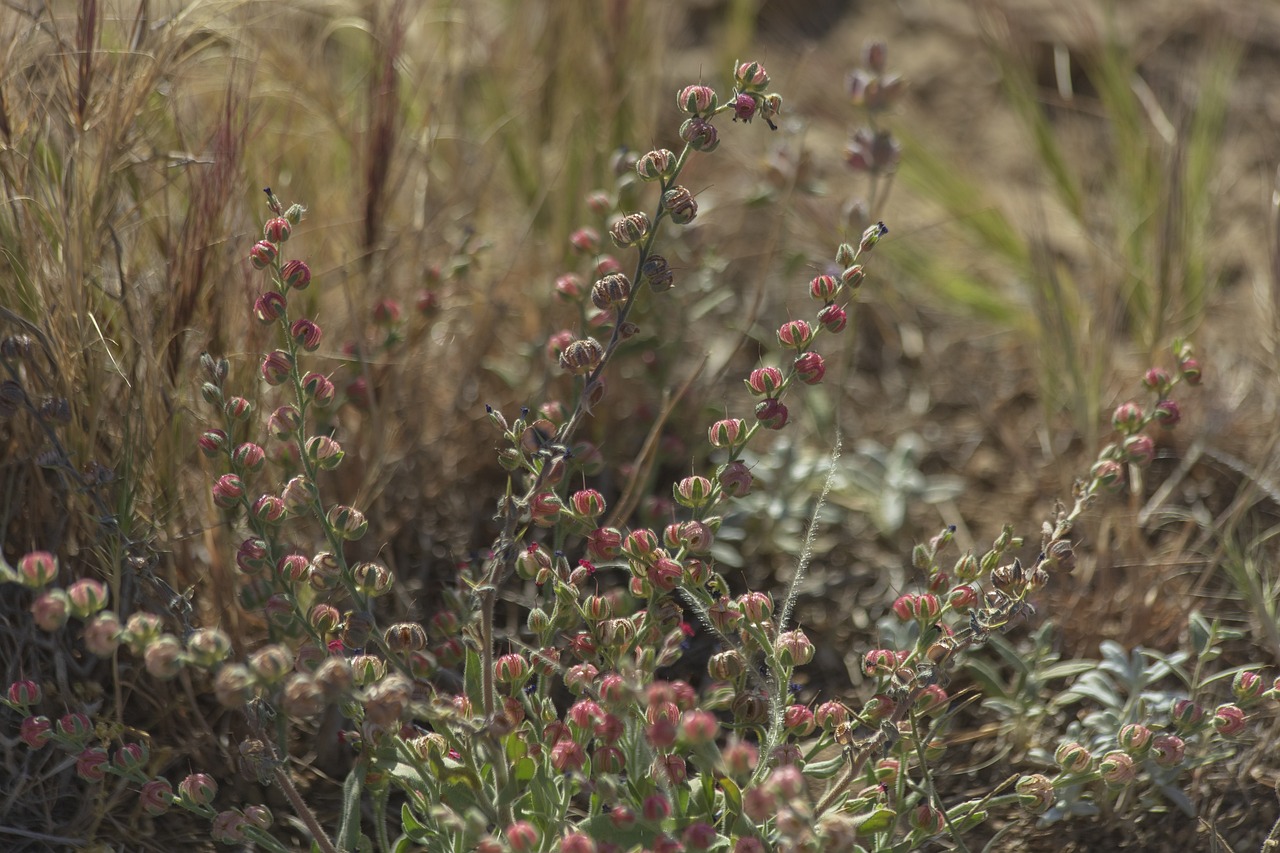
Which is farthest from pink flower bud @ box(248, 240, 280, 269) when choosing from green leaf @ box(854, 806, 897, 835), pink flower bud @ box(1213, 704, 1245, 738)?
pink flower bud @ box(1213, 704, 1245, 738)

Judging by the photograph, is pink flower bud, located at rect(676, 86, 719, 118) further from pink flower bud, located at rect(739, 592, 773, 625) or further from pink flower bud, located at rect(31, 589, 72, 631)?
pink flower bud, located at rect(31, 589, 72, 631)

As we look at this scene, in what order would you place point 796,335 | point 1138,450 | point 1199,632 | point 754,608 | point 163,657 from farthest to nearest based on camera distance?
point 1199,632 → point 1138,450 → point 796,335 → point 754,608 → point 163,657

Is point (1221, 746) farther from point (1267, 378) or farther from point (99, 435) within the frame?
point (99, 435)

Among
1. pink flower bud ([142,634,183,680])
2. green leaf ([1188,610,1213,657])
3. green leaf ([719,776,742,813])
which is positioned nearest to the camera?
pink flower bud ([142,634,183,680])

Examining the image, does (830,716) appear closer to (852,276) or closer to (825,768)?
(825,768)

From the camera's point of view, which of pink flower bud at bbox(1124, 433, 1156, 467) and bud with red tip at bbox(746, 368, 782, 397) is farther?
pink flower bud at bbox(1124, 433, 1156, 467)

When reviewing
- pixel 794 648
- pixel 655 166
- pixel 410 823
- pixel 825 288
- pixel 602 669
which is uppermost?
pixel 655 166

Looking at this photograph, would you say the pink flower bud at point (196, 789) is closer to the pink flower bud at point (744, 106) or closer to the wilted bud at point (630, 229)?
the wilted bud at point (630, 229)

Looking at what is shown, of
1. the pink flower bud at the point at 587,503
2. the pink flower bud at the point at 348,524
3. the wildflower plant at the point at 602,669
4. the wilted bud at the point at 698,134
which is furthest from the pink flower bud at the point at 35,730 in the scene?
the wilted bud at the point at 698,134

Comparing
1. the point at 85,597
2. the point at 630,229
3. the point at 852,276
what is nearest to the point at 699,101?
the point at 630,229

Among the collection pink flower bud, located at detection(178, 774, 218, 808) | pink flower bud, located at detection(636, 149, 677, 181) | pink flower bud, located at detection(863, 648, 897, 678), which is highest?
pink flower bud, located at detection(636, 149, 677, 181)

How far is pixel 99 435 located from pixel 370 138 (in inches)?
24.3

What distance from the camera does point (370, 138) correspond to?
6.50 ft

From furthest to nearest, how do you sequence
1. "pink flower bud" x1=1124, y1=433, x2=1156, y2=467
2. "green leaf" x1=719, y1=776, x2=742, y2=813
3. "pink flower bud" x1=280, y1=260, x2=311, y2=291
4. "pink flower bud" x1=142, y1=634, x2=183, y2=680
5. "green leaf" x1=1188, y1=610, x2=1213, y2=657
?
"green leaf" x1=1188, y1=610, x2=1213, y2=657
"pink flower bud" x1=1124, y1=433, x2=1156, y2=467
"pink flower bud" x1=280, y1=260, x2=311, y2=291
"green leaf" x1=719, y1=776, x2=742, y2=813
"pink flower bud" x1=142, y1=634, x2=183, y2=680
